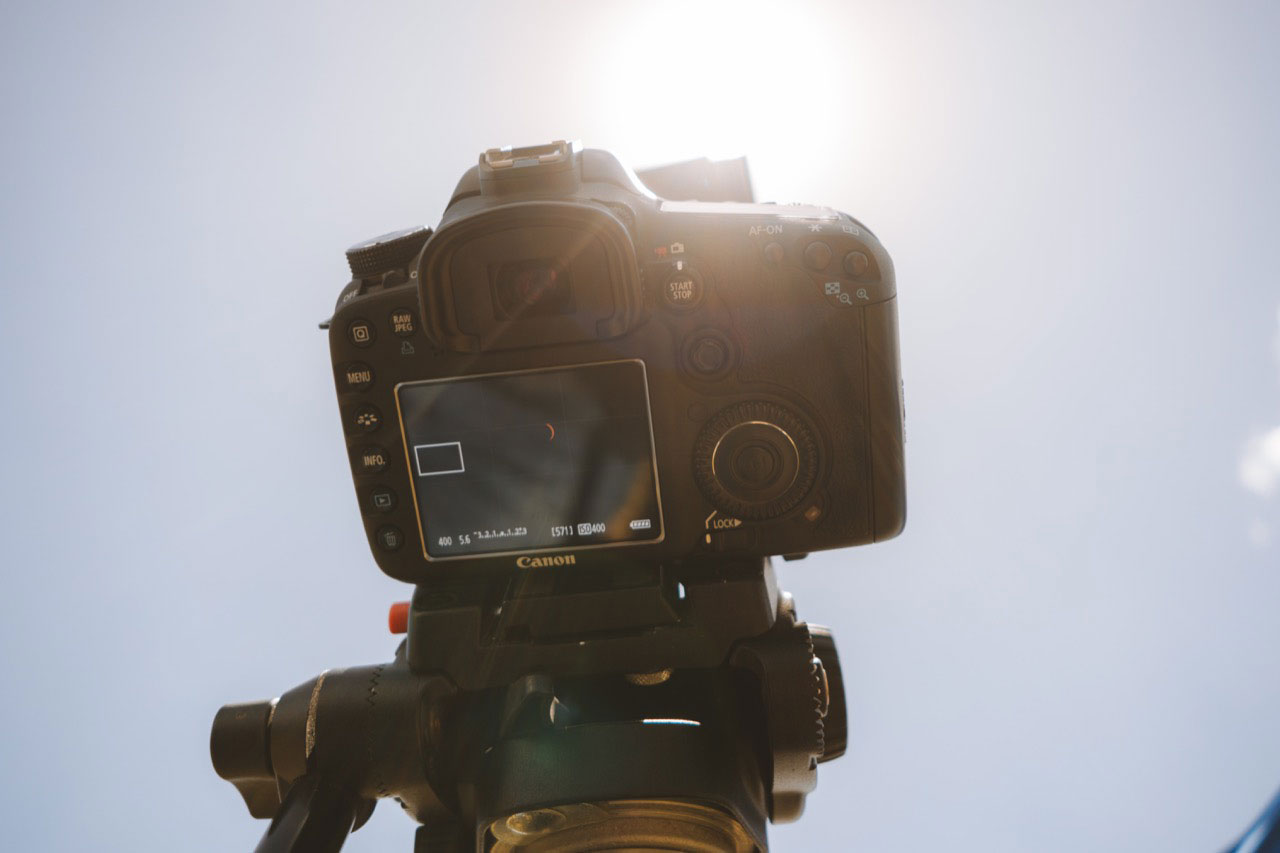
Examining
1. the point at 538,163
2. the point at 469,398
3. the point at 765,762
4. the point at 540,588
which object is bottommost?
the point at 765,762

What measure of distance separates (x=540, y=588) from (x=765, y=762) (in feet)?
0.61

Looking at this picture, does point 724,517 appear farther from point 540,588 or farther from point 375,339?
point 375,339

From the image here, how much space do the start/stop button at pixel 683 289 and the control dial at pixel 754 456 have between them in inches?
2.9

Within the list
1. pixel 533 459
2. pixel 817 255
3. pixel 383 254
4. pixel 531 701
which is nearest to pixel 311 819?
pixel 531 701

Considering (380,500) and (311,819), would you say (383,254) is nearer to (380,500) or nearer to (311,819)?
(380,500)

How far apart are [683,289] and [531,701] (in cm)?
28

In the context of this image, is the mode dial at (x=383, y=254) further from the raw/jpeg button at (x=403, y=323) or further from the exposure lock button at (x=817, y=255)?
the exposure lock button at (x=817, y=255)

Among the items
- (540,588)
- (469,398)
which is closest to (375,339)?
(469,398)

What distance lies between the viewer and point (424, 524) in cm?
62

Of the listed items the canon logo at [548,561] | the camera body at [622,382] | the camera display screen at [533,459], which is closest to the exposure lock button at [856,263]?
the camera body at [622,382]

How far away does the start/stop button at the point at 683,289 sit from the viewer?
592mm

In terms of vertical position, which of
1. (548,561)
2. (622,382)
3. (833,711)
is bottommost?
(833,711)

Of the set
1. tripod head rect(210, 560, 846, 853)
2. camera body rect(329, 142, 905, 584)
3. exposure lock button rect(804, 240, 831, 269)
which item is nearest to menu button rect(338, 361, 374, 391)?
camera body rect(329, 142, 905, 584)

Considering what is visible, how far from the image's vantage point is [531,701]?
0.57 metres
